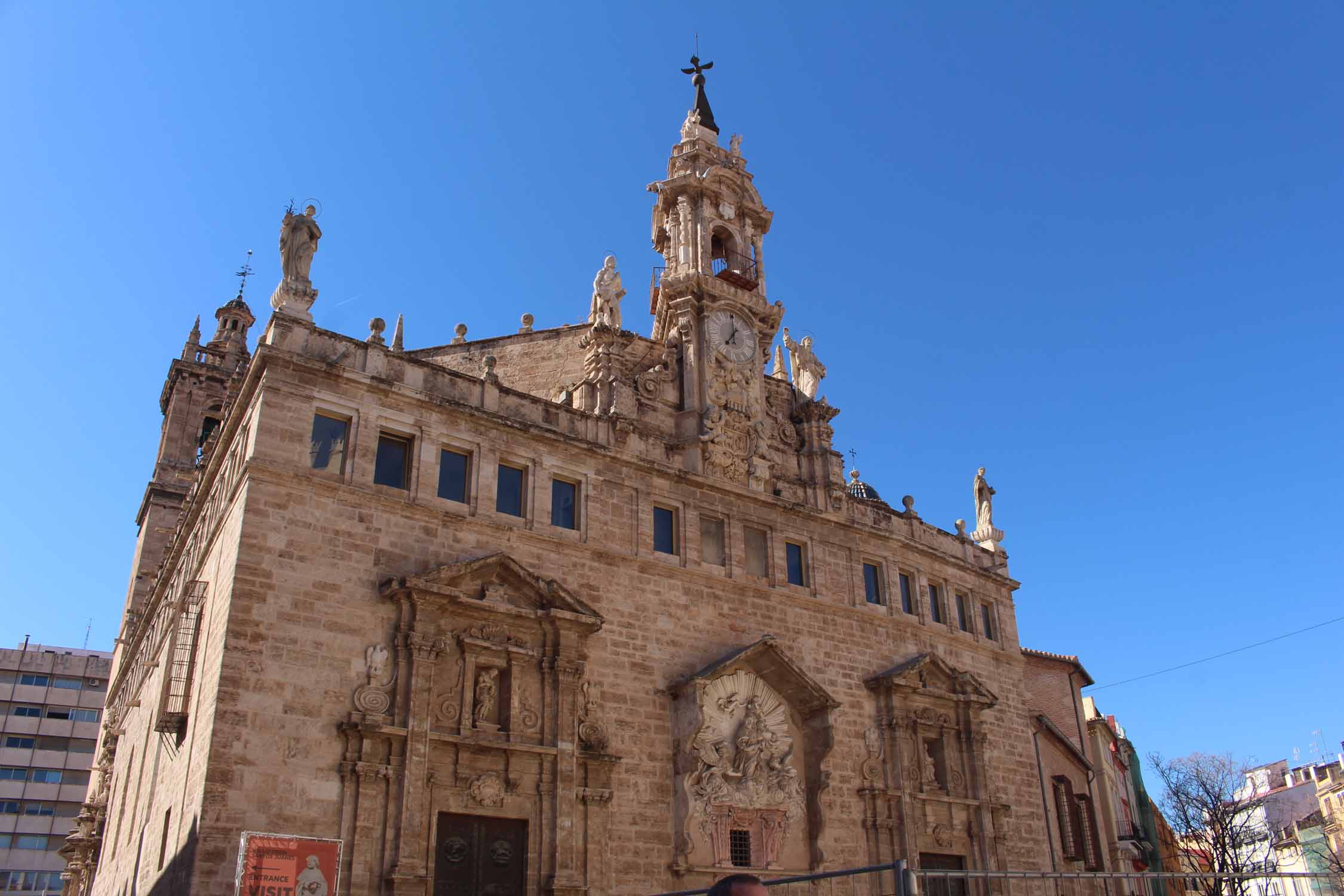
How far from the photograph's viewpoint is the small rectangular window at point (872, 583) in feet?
92.7

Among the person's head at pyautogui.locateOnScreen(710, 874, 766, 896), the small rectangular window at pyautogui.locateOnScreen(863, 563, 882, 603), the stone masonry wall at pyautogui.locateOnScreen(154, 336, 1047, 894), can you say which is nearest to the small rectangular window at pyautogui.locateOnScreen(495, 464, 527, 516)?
the stone masonry wall at pyautogui.locateOnScreen(154, 336, 1047, 894)

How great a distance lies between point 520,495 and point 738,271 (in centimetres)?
1063

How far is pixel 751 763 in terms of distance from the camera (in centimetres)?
2342

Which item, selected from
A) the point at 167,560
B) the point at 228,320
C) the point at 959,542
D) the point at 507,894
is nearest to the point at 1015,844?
the point at 959,542

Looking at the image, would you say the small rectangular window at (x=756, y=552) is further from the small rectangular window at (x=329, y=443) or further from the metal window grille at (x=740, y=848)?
the small rectangular window at (x=329, y=443)

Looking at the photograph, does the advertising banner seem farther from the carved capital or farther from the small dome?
the small dome

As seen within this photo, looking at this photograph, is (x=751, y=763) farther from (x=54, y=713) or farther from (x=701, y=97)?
(x=54, y=713)

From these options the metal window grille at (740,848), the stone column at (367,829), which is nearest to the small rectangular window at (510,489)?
the stone column at (367,829)

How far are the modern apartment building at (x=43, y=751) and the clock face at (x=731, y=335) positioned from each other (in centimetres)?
5094

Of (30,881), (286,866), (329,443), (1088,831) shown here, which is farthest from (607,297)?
(30,881)

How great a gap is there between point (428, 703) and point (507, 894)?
3636 millimetres

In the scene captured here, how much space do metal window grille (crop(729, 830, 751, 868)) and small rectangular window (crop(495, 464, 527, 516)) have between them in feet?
26.1

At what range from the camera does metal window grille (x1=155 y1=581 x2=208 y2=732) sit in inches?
774

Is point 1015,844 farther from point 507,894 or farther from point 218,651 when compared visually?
point 218,651
